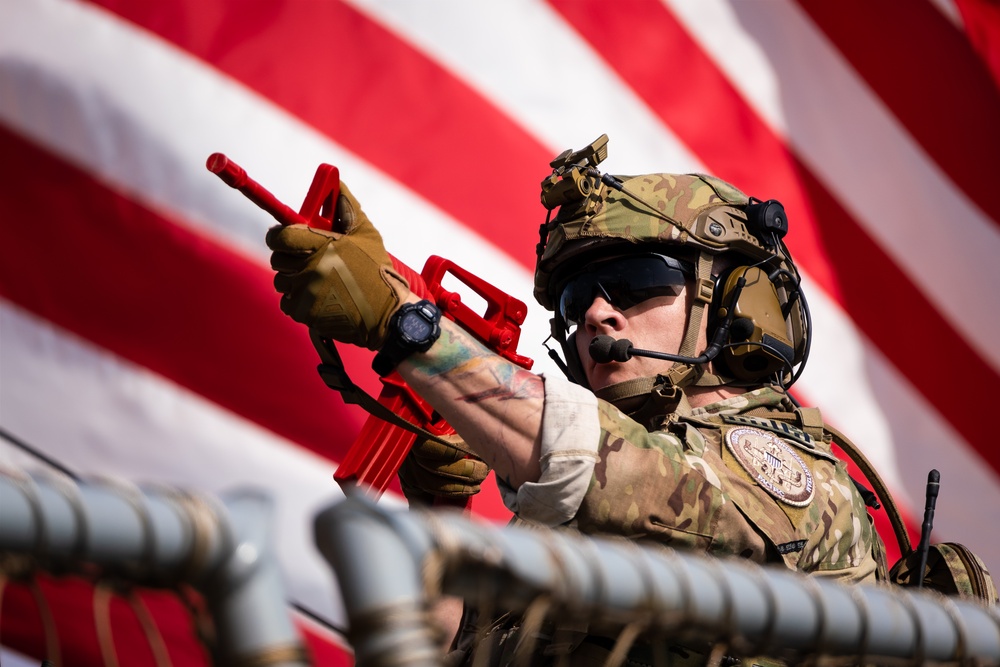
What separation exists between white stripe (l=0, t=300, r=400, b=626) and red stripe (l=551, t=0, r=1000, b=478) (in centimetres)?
180

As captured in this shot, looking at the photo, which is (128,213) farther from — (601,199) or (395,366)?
(395,366)

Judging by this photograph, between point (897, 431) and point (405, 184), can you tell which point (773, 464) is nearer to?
point (405, 184)

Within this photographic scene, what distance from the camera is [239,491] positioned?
86 cm

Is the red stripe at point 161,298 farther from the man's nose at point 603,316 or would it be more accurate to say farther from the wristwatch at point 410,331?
the wristwatch at point 410,331

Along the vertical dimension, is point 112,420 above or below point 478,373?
below

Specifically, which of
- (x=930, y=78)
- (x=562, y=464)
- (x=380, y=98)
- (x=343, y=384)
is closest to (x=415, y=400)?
(x=343, y=384)

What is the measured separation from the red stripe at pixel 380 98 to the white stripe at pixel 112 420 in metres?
0.79

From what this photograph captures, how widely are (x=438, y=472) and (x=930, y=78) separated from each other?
2.71 meters

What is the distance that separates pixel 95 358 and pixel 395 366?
6.13 feet

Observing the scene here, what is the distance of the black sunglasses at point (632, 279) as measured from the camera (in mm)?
2375

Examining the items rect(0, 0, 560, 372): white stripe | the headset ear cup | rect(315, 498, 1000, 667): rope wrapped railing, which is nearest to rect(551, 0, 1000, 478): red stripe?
rect(0, 0, 560, 372): white stripe

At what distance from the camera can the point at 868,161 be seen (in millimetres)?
4191

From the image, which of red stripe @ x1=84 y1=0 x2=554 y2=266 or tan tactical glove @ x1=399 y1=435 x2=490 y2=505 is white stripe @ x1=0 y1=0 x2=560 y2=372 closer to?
red stripe @ x1=84 y1=0 x2=554 y2=266

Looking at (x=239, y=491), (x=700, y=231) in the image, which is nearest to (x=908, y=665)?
(x=239, y=491)
